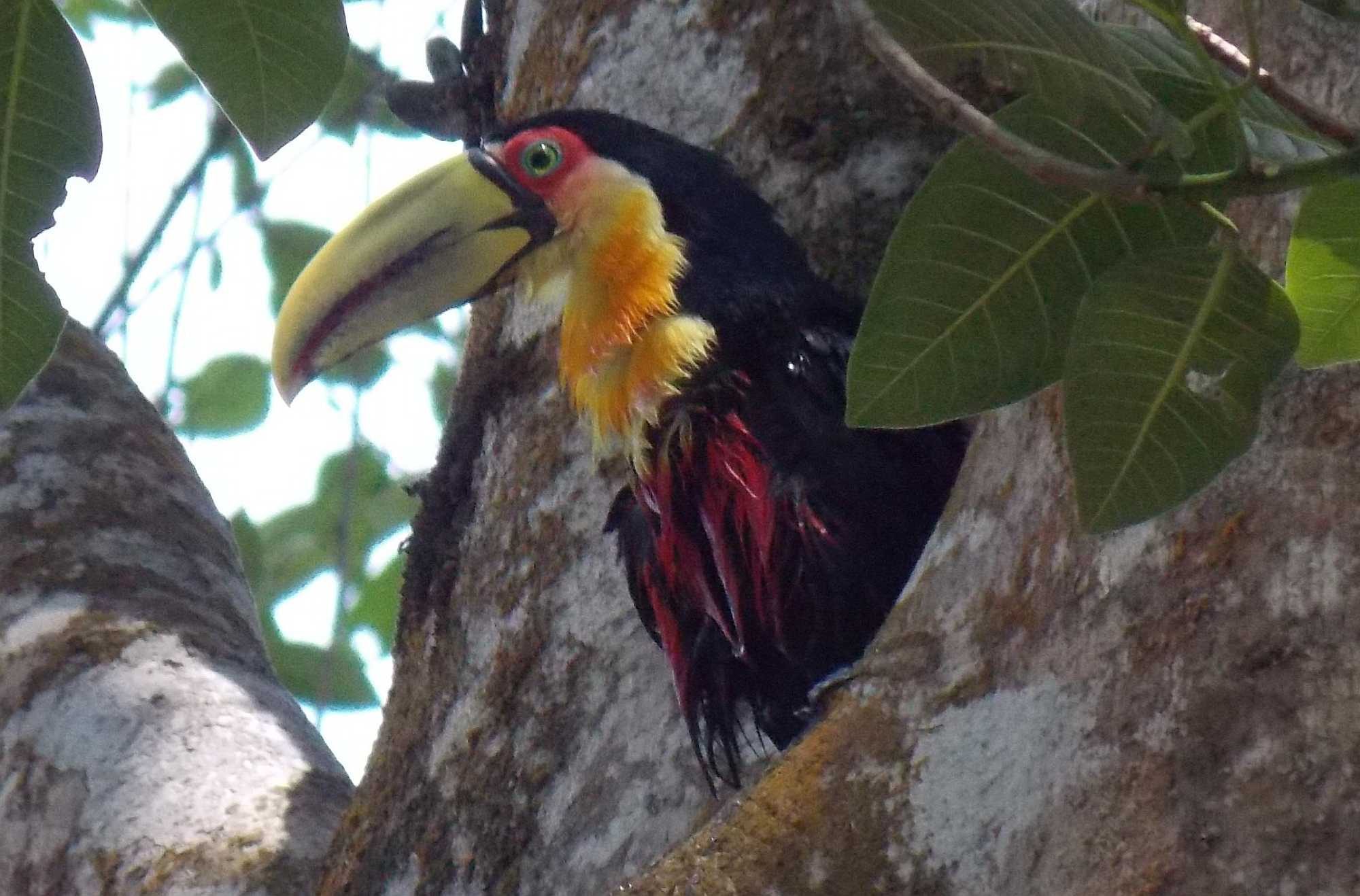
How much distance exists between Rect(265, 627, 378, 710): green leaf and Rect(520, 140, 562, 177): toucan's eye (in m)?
1.17

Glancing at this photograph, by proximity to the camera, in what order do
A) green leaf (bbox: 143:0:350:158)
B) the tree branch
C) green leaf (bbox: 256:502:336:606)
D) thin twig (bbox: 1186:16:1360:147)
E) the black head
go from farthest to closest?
green leaf (bbox: 256:502:336:606) → the black head → green leaf (bbox: 143:0:350:158) → thin twig (bbox: 1186:16:1360:147) → the tree branch

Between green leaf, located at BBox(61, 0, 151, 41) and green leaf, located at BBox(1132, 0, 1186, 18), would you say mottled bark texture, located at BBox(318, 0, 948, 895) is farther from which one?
green leaf, located at BBox(61, 0, 151, 41)

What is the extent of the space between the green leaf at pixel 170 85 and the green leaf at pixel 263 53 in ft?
9.51

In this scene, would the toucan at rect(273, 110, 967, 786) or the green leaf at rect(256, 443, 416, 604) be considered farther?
the green leaf at rect(256, 443, 416, 604)

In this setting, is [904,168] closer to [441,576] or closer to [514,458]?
[514,458]

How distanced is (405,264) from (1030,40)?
1491 millimetres

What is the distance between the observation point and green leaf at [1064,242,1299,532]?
1.19m

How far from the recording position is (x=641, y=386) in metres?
2.19

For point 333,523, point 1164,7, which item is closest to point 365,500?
point 333,523

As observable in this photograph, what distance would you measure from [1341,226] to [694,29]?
1471mm

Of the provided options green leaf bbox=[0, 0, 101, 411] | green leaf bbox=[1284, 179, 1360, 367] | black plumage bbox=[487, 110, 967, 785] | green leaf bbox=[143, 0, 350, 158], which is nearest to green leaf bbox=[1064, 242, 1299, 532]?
green leaf bbox=[1284, 179, 1360, 367]

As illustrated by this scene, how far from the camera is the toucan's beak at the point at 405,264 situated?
2.45 metres

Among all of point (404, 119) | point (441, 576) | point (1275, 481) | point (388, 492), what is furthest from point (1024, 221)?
point (388, 492)

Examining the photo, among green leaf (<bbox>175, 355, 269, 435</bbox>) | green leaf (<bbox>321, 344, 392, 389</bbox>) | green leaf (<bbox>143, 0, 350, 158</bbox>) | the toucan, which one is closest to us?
green leaf (<bbox>143, 0, 350, 158</bbox>)
